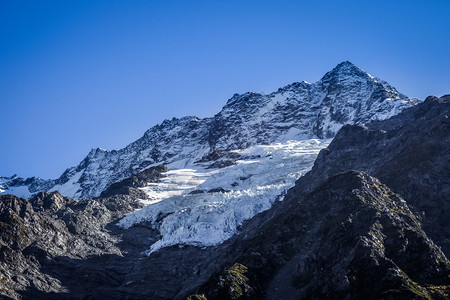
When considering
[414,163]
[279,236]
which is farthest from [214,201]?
[279,236]

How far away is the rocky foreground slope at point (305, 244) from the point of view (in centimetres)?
3641

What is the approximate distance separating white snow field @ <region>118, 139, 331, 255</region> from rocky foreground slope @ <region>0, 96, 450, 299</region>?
5.52 metres

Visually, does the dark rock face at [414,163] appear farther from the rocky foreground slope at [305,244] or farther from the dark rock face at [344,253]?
the dark rock face at [344,253]

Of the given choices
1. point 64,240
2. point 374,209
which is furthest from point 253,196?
point 374,209

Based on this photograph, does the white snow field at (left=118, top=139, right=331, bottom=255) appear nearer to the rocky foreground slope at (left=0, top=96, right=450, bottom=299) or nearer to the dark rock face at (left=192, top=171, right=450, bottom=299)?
the rocky foreground slope at (left=0, top=96, right=450, bottom=299)

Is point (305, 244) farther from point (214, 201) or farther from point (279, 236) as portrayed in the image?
point (214, 201)

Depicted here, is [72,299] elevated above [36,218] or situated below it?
below

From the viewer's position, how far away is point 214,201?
120438 mm

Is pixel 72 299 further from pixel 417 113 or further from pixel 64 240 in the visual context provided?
pixel 417 113

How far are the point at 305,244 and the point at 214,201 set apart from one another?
7299 centimetres

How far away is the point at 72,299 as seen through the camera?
69.1m

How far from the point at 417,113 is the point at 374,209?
3165 inches

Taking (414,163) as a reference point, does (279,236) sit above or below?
below

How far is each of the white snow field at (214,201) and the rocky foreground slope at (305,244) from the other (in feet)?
18.1
